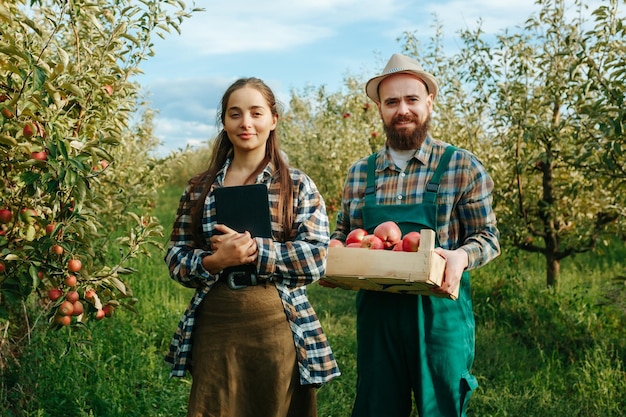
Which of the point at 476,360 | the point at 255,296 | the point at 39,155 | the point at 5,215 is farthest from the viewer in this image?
the point at 476,360

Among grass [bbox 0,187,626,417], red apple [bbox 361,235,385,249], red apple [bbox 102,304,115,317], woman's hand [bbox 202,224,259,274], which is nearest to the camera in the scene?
woman's hand [bbox 202,224,259,274]

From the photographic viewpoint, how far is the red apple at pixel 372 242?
241 centimetres

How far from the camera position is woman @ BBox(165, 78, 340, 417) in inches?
88.8

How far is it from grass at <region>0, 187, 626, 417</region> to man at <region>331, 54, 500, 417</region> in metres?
1.49

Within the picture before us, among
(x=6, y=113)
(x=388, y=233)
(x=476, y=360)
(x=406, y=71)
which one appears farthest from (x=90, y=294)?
(x=476, y=360)

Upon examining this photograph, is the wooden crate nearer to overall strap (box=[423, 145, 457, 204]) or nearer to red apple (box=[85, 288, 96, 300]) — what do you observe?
overall strap (box=[423, 145, 457, 204])

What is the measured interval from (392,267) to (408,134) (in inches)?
24.1

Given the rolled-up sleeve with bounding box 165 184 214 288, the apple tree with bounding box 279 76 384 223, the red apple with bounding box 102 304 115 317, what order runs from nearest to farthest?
the rolled-up sleeve with bounding box 165 184 214 288
the red apple with bounding box 102 304 115 317
the apple tree with bounding box 279 76 384 223

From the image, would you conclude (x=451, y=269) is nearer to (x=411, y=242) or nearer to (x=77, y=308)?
(x=411, y=242)

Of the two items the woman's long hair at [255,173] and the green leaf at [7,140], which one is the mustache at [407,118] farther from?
the green leaf at [7,140]

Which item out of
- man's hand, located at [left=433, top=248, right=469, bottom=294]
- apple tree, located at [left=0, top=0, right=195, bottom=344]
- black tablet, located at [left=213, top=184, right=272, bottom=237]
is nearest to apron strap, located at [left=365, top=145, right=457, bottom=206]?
man's hand, located at [left=433, top=248, right=469, bottom=294]

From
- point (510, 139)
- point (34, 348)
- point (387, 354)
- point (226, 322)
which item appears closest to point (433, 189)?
point (387, 354)

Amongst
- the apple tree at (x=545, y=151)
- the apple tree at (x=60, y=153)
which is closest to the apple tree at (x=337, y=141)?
the apple tree at (x=545, y=151)

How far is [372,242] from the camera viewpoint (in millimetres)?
2418
